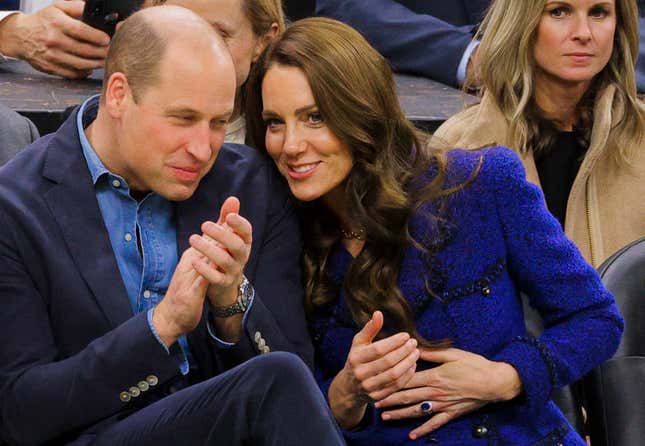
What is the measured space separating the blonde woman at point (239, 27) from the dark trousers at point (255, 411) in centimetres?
75

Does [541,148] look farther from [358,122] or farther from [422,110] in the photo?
[358,122]

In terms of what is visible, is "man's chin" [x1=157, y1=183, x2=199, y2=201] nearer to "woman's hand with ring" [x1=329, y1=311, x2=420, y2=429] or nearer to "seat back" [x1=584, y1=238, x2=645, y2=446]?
"woman's hand with ring" [x1=329, y1=311, x2=420, y2=429]

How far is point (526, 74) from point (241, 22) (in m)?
0.62

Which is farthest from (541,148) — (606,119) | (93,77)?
(93,77)

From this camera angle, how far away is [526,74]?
2.80 metres

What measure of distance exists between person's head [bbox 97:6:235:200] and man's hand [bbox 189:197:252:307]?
0.13 metres

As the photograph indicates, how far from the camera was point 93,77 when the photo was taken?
2939 millimetres

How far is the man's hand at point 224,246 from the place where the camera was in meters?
1.83

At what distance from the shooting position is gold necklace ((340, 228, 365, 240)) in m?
2.16

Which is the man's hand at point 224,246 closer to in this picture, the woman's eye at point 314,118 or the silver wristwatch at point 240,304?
the silver wristwatch at point 240,304

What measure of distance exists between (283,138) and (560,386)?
1.80ft

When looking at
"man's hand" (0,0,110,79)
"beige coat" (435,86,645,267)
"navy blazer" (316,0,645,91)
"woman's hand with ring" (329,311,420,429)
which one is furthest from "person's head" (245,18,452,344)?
"navy blazer" (316,0,645,91)

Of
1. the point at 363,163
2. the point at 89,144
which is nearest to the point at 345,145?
the point at 363,163

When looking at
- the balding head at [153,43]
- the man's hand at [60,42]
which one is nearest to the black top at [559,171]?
the man's hand at [60,42]
